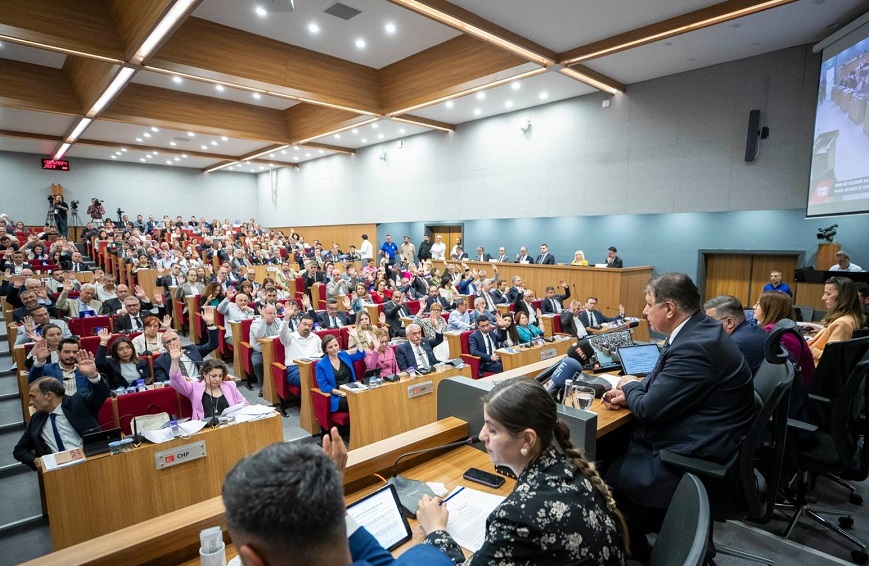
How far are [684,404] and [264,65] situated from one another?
9.30 meters

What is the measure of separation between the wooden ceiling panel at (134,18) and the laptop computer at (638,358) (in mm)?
6639

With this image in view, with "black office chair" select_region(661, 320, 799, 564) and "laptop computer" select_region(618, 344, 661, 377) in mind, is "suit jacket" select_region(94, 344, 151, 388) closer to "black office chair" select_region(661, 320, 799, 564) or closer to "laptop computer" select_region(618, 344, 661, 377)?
"laptop computer" select_region(618, 344, 661, 377)

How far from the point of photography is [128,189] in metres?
20.0

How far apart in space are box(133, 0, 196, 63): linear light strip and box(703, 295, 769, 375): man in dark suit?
693 cm

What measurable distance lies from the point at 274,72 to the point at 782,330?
9297 mm

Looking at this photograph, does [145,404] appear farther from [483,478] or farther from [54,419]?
[483,478]

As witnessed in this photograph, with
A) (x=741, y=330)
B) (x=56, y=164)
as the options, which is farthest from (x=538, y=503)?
(x=56, y=164)

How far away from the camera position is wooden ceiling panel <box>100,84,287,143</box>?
428 inches

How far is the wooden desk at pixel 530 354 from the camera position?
16.9 feet

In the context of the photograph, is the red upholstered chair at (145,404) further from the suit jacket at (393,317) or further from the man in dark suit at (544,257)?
the man in dark suit at (544,257)

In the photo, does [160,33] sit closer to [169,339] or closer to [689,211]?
[169,339]

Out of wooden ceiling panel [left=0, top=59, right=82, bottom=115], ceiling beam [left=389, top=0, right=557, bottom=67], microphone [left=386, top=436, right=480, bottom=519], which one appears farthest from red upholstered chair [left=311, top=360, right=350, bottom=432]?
wooden ceiling panel [left=0, top=59, right=82, bottom=115]

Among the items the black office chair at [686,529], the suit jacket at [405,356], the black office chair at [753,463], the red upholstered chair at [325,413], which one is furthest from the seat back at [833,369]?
the red upholstered chair at [325,413]

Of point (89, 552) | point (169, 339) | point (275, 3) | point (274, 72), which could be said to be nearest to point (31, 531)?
point (169, 339)
